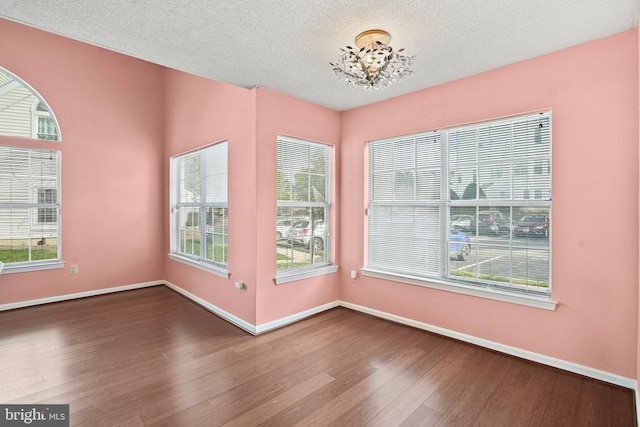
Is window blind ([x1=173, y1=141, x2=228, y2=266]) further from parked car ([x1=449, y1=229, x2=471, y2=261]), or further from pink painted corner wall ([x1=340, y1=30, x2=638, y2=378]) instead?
pink painted corner wall ([x1=340, y1=30, x2=638, y2=378])

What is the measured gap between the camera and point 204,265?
162 inches

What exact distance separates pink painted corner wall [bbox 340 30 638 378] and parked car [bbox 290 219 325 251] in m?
1.73

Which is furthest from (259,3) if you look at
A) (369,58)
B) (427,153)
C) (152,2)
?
(427,153)

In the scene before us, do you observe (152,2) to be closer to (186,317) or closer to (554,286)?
(186,317)

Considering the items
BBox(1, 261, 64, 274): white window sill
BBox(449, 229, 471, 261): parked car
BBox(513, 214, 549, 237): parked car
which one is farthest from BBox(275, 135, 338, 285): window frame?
BBox(1, 261, 64, 274): white window sill

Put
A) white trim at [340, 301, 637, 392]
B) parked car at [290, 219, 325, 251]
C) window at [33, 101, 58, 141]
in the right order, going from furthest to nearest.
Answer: window at [33, 101, 58, 141] → parked car at [290, 219, 325, 251] → white trim at [340, 301, 637, 392]

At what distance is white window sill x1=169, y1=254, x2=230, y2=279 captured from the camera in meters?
3.77

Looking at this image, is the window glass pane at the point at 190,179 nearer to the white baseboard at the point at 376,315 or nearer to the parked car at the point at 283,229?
the white baseboard at the point at 376,315

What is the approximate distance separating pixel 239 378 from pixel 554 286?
2659 millimetres

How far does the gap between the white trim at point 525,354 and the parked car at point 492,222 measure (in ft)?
3.38

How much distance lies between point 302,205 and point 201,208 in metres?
1.54

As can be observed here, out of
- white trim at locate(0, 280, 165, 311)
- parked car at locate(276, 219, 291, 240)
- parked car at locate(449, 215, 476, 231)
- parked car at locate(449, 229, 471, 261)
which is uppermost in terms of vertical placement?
parked car at locate(449, 215, 476, 231)

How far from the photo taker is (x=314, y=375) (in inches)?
97.6

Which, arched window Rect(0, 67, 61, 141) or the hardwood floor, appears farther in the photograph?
arched window Rect(0, 67, 61, 141)
